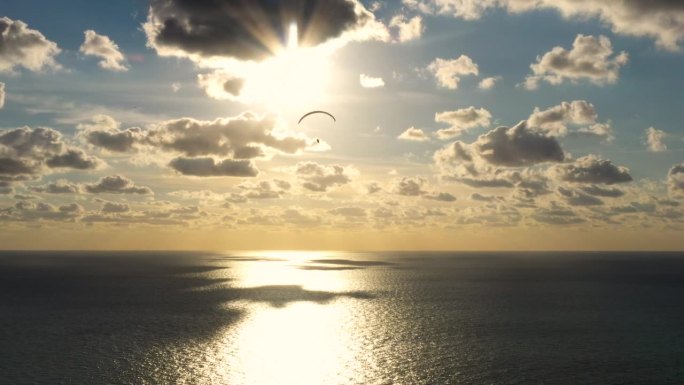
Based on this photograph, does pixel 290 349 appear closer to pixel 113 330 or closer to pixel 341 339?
pixel 341 339

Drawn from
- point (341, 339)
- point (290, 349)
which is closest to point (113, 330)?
point (290, 349)

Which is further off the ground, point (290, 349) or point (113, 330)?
point (113, 330)

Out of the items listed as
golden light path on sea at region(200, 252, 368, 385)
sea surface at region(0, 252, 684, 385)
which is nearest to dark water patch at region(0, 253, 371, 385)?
sea surface at region(0, 252, 684, 385)

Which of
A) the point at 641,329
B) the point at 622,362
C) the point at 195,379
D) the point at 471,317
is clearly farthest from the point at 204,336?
the point at 641,329

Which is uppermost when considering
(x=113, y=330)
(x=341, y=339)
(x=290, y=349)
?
(x=341, y=339)

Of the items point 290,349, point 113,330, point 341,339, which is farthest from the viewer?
point 113,330

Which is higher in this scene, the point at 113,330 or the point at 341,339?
the point at 341,339

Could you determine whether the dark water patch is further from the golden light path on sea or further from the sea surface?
the golden light path on sea

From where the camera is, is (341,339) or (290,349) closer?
(290,349)

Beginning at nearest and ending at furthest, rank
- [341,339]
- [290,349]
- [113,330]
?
[290,349], [341,339], [113,330]

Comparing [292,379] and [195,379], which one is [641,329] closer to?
[292,379]

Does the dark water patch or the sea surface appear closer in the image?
the sea surface
